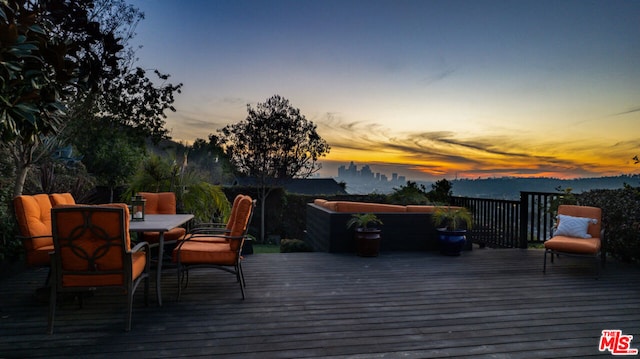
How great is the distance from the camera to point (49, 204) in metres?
4.00

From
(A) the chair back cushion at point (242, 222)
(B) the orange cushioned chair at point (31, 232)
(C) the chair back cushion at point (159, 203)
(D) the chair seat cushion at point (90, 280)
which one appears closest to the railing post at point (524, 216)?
(A) the chair back cushion at point (242, 222)

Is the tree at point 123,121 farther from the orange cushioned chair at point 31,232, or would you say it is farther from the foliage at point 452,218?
the foliage at point 452,218

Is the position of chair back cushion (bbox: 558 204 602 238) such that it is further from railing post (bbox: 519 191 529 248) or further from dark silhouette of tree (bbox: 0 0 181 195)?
dark silhouette of tree (bbox: 0 0 181 195)

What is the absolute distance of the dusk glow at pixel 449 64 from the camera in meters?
7.49

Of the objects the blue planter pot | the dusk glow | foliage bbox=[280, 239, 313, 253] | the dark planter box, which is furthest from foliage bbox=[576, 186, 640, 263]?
foliage bbox=[280, 239, 313, 253]

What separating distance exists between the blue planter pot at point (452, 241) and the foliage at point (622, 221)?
231 centimetres

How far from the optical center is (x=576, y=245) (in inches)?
202

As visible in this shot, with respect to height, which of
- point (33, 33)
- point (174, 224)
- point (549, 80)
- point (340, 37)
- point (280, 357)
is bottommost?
point (280, 357)

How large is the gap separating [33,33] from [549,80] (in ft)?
28.9

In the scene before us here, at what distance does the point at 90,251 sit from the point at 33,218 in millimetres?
1182

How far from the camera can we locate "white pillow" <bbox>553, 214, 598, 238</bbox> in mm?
5566

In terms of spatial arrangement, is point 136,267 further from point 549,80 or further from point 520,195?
point 549,80

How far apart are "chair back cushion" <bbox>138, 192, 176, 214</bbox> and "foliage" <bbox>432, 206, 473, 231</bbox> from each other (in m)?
4.33

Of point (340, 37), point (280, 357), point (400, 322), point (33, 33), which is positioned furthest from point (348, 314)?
point (340, 37)
